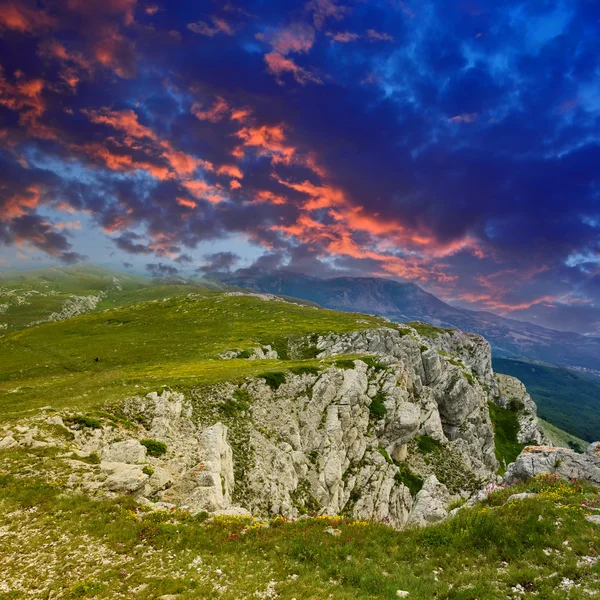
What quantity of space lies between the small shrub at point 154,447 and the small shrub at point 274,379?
2216cm

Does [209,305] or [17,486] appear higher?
[209,305]

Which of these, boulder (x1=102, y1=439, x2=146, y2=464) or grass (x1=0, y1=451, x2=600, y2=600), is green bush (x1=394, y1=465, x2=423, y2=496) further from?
boulder (x1=102, y1=439, x2=146, y2=464)

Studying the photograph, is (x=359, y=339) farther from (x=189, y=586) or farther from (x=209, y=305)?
(x=189, y=586)

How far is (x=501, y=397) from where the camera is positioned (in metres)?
140

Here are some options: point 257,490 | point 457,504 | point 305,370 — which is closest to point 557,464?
point 457,504

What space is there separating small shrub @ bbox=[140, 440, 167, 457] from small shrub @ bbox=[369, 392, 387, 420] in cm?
3719

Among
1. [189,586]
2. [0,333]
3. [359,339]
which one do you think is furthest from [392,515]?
[0,333]

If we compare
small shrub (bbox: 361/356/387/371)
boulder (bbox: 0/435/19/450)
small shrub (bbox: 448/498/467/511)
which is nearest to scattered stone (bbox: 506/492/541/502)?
small shrub (bbox: 448/498/467/511)

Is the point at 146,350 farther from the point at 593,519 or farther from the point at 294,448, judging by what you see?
the point at 593,519

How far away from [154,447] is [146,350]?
56767mm

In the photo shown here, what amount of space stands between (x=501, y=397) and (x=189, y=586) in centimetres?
16186

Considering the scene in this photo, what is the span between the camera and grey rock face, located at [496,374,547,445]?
4710 inches

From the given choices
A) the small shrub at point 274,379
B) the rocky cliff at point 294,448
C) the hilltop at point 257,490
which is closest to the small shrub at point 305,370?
the rocky cliff at point 294,448

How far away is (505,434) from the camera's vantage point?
388 feet
